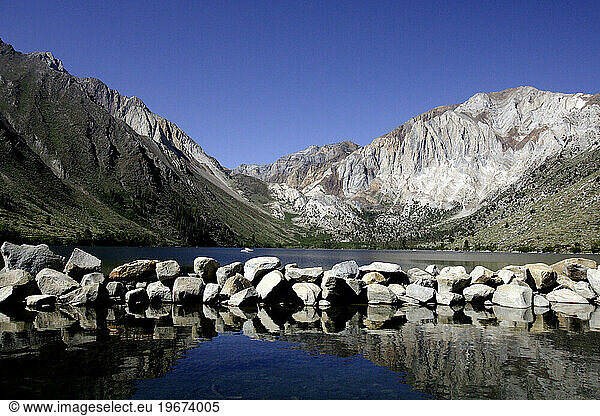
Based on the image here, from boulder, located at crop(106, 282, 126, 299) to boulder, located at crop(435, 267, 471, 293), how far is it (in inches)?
1161

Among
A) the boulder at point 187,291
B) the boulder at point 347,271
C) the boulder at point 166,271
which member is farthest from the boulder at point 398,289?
the boulder at point 166,271

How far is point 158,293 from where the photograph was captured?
124 ft

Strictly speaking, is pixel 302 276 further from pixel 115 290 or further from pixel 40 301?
pixel 40 301

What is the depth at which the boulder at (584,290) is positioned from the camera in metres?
41.5

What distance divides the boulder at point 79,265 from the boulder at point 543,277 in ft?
Answer: 142

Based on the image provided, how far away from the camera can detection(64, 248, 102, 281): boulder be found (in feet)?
126

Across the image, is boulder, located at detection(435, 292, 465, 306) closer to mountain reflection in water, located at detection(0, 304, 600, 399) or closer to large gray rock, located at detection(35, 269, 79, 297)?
mountain reflection in water, located at detection(0, 304, 600, 399)

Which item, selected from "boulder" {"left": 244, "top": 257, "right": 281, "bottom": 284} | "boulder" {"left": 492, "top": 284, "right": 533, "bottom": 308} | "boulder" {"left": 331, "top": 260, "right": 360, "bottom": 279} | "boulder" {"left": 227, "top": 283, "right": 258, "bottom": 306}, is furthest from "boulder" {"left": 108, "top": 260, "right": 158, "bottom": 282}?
"boulder" {"left": 492, "top": 284, "right": 533, "bottom": 308}

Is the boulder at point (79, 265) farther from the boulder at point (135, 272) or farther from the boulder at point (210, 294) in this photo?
the boulder at point (210, 294)

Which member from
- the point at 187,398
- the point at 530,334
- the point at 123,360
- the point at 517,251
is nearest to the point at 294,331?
the point at 123,360

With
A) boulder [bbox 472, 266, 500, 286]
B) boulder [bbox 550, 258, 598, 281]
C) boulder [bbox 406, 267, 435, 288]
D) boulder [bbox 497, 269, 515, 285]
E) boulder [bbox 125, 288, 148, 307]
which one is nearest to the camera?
boulder [bbox 125, 288, 148, 307]

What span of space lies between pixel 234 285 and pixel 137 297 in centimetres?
823

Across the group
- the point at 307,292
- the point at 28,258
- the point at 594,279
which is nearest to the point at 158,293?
the point at 28,258
